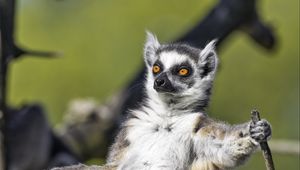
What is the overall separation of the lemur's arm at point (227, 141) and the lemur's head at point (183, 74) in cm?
31

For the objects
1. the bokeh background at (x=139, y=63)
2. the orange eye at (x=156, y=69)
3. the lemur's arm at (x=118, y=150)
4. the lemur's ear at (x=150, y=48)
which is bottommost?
the lemur's arm at (x=118, y=150)

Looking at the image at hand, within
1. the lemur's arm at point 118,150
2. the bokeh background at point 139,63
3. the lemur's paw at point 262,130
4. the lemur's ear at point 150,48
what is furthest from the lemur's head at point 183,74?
the bokeh background at point 139,63

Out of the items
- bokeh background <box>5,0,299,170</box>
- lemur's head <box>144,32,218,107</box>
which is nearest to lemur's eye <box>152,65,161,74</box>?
lemur's head <box>144,32,218,107</box>

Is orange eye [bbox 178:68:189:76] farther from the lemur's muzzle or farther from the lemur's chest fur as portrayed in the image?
the lemur's chest fur

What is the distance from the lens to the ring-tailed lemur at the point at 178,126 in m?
5.25

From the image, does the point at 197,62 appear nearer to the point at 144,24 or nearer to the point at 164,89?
the point at 164,89

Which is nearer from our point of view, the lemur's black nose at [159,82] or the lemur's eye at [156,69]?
the lemur's black nose at [159,82]

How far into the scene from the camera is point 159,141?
5.58 meters

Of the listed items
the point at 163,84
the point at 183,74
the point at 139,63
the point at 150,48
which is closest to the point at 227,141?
the point at 163,84

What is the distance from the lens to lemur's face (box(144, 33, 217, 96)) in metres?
5.75

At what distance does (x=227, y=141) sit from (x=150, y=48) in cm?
116

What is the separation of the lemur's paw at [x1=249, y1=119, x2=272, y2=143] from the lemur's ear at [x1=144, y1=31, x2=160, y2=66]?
1.32 m

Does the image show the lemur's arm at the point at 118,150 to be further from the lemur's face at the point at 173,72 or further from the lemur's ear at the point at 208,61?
the lemur's ear at the point at 208,61

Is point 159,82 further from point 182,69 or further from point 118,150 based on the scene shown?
point 118,150
